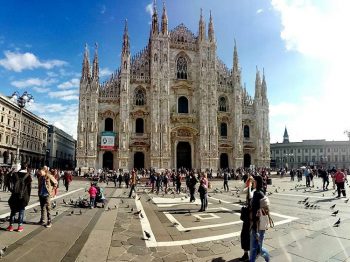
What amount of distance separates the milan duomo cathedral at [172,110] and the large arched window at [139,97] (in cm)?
14

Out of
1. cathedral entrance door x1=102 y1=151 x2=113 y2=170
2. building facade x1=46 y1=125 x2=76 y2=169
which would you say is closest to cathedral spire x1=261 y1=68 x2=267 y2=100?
cathedral entrance door x1=102 y1=151 x2=113 y2=170

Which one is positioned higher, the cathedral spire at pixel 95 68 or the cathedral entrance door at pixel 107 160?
the cathedral spire at pixel 95 68

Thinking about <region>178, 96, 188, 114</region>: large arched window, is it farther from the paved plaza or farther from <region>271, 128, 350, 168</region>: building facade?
<region>271, 128, 350, 168</region>: building facade

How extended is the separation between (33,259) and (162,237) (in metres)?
2.91

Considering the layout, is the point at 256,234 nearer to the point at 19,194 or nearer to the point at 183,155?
the point at 19,194

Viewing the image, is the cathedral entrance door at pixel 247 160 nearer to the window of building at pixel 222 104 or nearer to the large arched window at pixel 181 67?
the window of building at pixel 222 104

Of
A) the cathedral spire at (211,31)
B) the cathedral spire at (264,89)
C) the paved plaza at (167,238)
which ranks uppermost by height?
the cathedral spire at (211,31)

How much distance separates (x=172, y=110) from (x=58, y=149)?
4286 centimetres

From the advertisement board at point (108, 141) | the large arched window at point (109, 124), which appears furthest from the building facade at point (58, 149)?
the advertisement board at point (108, 141)

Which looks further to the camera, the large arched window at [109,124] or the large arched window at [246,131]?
the large arched window at [246,131]

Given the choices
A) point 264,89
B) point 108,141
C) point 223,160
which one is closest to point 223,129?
point 223,160

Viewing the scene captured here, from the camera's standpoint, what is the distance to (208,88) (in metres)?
43.3

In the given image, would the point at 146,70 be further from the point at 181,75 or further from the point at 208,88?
the point at 208,88

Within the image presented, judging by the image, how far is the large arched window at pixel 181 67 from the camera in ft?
145
